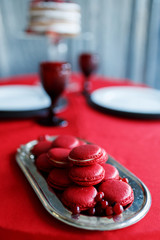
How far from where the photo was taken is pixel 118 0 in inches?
83.7

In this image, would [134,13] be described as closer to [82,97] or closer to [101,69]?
[101,69]

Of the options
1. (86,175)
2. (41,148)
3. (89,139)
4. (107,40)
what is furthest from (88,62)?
(107,40)

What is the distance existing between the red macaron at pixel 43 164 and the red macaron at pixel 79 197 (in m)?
0.07

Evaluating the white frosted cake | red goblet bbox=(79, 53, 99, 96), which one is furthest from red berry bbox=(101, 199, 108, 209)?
the white frosted cake

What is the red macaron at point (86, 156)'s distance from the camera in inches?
13.0

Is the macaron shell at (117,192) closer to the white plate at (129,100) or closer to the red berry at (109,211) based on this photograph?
the red berry at (109,211)

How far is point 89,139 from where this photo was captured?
0.57 m

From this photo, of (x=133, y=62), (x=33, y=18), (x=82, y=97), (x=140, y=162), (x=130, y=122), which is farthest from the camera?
(x=133, y=62)

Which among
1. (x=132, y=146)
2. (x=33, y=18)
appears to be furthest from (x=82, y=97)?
(x=33, y=18)

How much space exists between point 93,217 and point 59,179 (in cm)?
8

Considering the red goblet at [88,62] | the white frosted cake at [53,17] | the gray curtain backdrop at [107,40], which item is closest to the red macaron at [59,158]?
the red goblet at [88,62]

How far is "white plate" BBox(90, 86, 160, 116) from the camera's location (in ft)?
2.36

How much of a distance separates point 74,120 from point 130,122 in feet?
0.55

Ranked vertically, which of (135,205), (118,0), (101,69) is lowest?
(101,69)
